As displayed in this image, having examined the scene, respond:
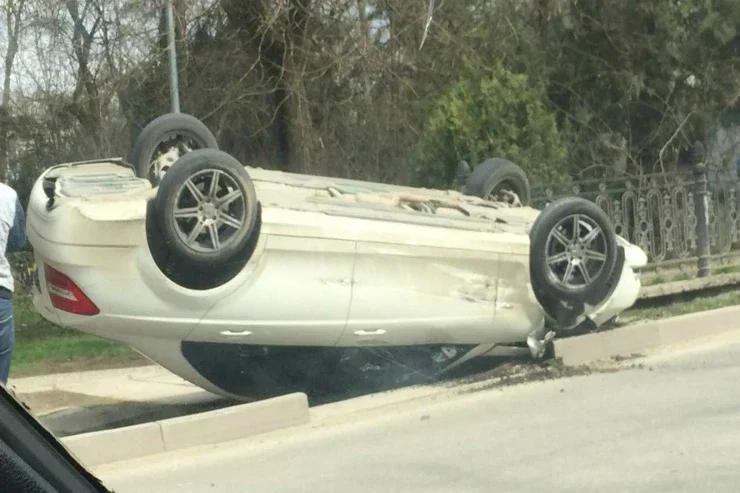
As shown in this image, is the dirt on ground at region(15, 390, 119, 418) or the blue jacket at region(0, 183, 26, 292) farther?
the dirt on ground at region(15, 390, 119, 418)

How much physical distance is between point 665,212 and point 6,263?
8.49 metres

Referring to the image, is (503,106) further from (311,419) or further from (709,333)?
(311,419)

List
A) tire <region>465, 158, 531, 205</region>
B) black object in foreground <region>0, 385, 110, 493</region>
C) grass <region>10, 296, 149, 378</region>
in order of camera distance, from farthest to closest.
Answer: grass <region>10, 296, 149, 378</region> < tire <region>465, 158, 531, 205</region> < black object in foreground <region>0, 385, 110, 493</region>

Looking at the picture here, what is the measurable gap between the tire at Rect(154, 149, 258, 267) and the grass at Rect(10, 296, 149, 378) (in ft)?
17.9

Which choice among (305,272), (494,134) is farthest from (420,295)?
(494,134)

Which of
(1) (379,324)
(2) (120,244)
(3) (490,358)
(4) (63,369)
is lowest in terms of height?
(4) (63,369)

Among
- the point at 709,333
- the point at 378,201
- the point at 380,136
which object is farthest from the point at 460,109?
the point at 378,201

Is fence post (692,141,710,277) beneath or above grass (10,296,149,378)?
above

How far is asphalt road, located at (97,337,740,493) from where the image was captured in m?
5.21

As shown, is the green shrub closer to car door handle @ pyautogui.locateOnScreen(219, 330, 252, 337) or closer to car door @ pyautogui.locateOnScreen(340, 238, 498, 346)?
car door @ pyautogui.locateOnScreen(340, 238, 498, 346)

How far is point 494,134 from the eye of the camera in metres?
13.9

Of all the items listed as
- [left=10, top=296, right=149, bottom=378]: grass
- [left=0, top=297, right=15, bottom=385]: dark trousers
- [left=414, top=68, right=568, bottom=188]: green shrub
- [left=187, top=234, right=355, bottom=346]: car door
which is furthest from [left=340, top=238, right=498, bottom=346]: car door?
[left=414, top=68, right=568, bottom=188]: green shrub

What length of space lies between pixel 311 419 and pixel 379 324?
823 millimetres

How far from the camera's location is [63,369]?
38.1 ft
